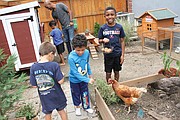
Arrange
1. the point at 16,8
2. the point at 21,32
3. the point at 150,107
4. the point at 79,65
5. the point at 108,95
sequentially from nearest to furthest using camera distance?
the point at 79,65 → the point at 150,107 → the point at 108,95 → the point at 16,8 → the point at 21,32

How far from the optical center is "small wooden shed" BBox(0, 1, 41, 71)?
4.48 meters

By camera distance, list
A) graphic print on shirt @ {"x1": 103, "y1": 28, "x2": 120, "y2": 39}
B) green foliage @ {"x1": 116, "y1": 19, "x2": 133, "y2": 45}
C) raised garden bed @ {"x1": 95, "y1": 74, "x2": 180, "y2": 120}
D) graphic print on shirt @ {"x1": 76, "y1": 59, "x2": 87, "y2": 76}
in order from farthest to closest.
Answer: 1. green foliage @ {"x1": 116, "y1": 19, "x2": 133, "y2": 45}
2. graphic print on shirt @ {"x1": 103, "y1": 28, "x2": 120, "y2": 39}
3. raised garden bed @ {"x1": 95, "y1": 74, "x2": 180, "y2": 120}
4. graphic print on shirt @ {"x1": 76, "y1": 59, "x2": 87, "y2": 76}

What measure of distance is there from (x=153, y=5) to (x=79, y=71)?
17.3 feet

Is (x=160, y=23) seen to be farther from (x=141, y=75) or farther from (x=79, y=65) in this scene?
(x=79, y=65)

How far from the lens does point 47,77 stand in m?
2.29

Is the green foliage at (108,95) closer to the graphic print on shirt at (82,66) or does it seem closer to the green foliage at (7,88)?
the graphic print on shirt at (82,66)

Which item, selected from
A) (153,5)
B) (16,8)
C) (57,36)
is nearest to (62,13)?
(57,36)

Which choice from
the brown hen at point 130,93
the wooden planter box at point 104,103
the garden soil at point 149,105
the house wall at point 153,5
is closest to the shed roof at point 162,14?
the house wall at point 153,5

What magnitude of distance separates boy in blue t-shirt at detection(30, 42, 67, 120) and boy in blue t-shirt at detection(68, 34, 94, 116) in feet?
1.16

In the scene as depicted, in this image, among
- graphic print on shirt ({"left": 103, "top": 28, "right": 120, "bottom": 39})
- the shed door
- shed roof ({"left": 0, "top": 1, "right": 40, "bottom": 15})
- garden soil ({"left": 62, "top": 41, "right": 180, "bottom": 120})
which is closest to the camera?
garden soil ({"left": 62, "top": 41, "right": 180, "bottom": 120})

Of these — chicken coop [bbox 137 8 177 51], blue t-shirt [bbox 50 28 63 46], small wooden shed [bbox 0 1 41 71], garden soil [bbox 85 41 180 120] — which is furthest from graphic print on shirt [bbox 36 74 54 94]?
chicken coop [bbox 137 8 177 51]

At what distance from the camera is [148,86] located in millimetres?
3479

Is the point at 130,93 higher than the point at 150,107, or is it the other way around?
the point at 130,93

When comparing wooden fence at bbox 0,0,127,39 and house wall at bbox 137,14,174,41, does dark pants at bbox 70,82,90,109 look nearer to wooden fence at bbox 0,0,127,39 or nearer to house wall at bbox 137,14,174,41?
house wall at bbox 137,14,174,41
